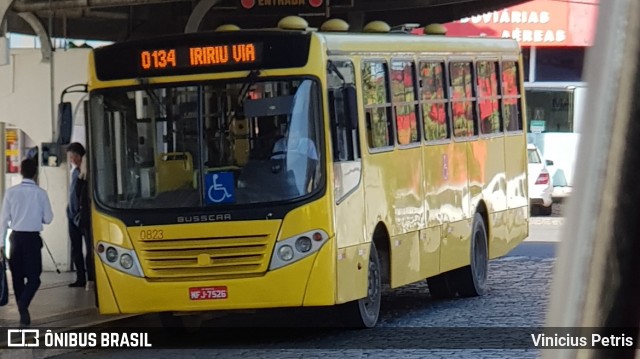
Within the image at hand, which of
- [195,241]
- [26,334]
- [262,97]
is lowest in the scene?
[26,334]

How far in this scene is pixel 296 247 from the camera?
11398 millimetres

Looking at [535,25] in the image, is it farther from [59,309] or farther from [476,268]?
[59,309]

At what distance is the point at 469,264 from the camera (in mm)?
15289

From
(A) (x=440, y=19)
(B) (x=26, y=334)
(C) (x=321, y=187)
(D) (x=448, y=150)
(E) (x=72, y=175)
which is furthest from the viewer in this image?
(A) (x=440, y=19)

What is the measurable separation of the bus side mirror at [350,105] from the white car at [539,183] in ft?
68.2

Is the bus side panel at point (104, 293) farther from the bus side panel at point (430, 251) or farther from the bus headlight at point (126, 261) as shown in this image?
the bus side panel at point (430, 251)

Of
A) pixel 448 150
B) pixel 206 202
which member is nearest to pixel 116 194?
pixel 206 202

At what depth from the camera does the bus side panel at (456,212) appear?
14578 mm

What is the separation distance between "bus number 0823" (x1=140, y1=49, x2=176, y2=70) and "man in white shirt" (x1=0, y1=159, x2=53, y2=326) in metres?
2.15

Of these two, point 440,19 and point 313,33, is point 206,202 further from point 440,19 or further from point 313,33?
point 440,19

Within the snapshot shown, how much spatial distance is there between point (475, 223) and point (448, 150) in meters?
1.27

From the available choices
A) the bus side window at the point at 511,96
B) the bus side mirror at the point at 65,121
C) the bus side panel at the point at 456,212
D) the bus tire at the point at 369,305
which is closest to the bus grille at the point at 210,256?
the bus tire at the point at 369,305

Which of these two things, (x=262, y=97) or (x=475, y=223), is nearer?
(x=262, y=97)

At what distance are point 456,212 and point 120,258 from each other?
181 inches
